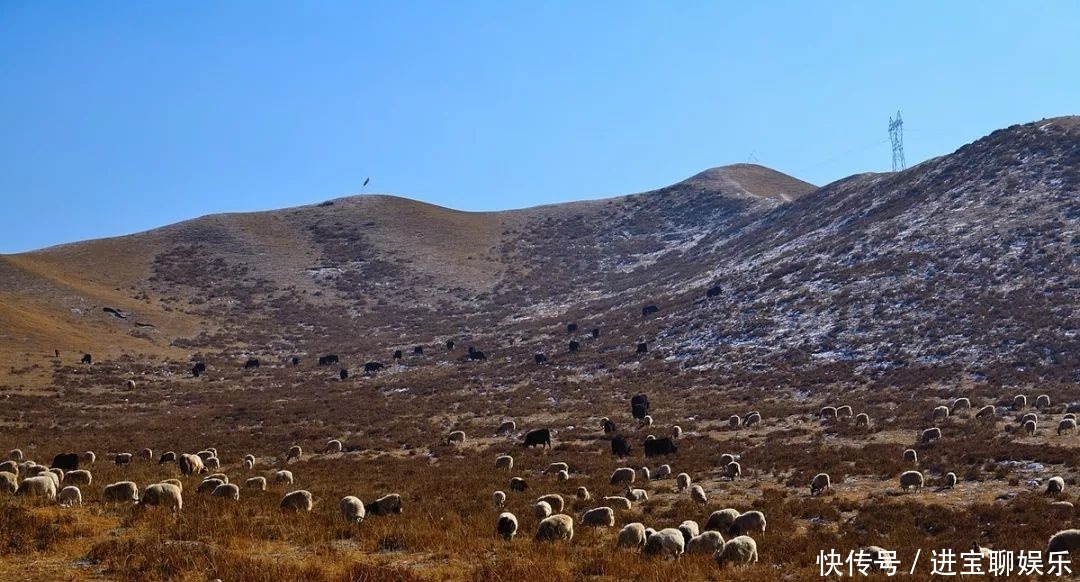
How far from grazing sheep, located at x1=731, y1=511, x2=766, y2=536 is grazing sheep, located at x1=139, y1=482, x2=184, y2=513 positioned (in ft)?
40.3

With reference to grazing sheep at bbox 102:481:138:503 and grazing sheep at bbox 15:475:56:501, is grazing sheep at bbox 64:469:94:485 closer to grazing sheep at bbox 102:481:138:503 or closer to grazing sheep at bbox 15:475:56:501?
grazing sheep at bbox 15:475:56:501

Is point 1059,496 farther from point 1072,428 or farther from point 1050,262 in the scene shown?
point 1050,262

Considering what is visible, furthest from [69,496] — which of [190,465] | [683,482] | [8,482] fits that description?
[683,482]

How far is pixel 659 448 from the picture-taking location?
28328 millimetres

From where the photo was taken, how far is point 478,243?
120 m

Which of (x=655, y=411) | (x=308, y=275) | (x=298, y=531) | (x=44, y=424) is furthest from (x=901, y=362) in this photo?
(x=308, y=275)

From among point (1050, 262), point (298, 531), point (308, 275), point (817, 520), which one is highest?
point (308, 275)

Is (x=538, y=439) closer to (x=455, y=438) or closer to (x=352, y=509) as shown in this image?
(x=455, y=438)

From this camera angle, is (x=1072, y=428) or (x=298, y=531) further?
(x=1072, y=428)

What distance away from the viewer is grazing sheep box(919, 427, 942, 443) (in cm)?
2652

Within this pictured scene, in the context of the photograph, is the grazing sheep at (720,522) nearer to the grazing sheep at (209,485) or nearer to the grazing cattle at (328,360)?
the grazing sheep at (209,485)

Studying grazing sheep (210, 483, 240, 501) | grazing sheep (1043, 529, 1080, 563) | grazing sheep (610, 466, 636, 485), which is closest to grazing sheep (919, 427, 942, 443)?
grazing sheep (610, 466, 636, 485)

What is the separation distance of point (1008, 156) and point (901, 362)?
42.5m

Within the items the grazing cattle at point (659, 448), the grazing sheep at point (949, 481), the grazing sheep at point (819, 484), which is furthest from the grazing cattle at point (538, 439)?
the grazing sheep at point (949, 481)
